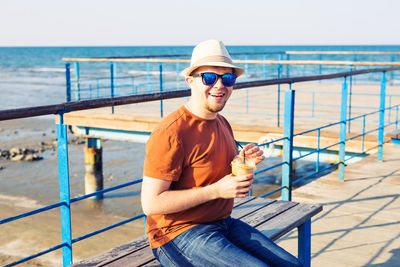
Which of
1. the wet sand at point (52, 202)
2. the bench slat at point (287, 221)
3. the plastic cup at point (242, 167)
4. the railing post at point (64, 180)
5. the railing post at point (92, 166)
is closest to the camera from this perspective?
the plastic cup at point (242, 167)

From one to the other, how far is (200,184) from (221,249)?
27cm

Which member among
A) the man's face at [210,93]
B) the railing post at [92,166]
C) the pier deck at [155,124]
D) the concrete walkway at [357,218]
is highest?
Result: the man's face at [210,93]

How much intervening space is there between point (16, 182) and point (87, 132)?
2879mm

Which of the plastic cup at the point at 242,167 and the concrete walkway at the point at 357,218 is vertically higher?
the plastic cup at the point at 242,167

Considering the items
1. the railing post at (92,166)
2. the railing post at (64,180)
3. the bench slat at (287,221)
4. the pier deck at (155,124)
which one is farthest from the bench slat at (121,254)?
the railing post at (92,166)

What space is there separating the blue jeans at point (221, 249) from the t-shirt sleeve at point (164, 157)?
25 centimetres

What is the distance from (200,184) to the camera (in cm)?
204

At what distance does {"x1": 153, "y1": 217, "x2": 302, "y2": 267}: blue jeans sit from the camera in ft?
6.27

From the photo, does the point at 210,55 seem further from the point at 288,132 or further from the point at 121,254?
the point at 288,132

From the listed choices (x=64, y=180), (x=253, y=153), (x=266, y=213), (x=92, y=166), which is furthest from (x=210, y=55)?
(x=92, y=166)

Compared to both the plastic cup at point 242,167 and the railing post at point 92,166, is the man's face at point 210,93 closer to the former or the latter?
the plastic cup at point 242,167

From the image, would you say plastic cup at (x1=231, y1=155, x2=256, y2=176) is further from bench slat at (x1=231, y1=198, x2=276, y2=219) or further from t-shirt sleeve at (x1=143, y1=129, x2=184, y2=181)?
bench slat at (x1=231, y1=198, x2=276, y2=219)

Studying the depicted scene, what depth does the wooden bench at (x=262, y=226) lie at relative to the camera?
2215mm

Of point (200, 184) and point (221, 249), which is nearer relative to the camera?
point (221, 249)
